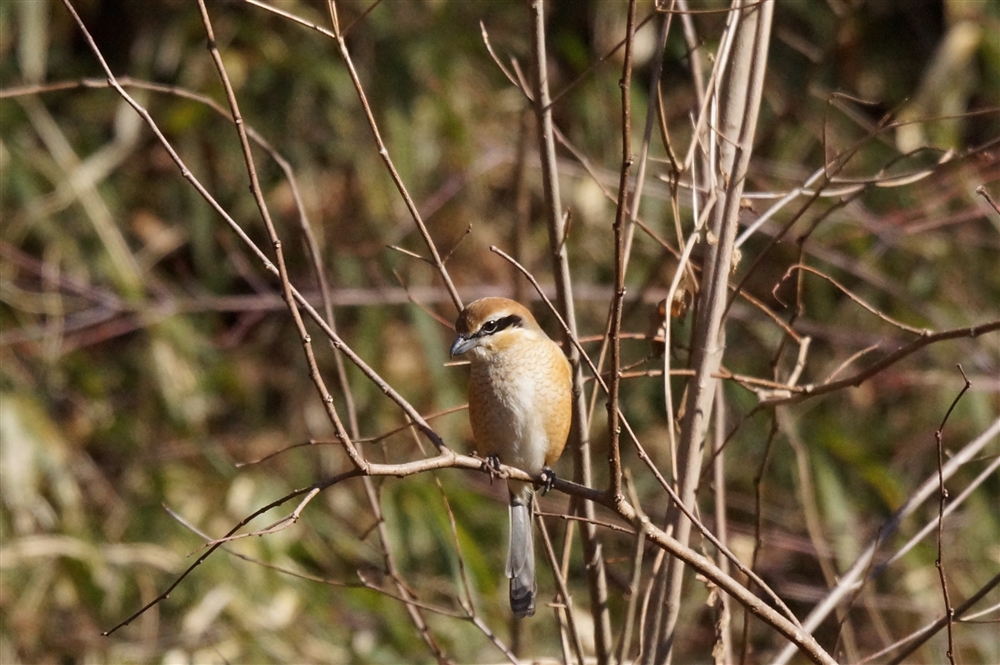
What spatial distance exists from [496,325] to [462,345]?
0.11m

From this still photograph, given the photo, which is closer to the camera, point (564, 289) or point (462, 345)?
point (564, 289)

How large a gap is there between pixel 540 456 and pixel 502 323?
1.21 ft

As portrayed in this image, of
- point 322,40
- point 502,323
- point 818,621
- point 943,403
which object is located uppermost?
point 322,40

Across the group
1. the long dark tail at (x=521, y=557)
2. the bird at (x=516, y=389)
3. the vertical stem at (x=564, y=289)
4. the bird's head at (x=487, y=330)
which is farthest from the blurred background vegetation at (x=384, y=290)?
the vertical stem at (x=564, y=289)

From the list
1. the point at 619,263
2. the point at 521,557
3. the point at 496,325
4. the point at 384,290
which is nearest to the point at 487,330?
the point at 496,325

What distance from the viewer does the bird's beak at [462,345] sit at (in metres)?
2.88

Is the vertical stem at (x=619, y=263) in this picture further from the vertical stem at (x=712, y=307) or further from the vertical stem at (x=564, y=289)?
the vertical stem at (x=712, y=307)

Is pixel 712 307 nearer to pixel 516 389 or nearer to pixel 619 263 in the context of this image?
pixel 619 263

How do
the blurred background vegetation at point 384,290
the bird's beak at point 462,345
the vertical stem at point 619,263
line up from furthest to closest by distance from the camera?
the blurred background vegetation at point 384,290 < the bird's beak at point 462,345 < the vertical stem at point 619,263

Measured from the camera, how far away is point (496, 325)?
293 centimetres

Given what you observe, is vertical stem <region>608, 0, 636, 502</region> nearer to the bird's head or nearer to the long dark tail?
the long dark tail

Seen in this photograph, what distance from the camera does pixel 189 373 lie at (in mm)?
5051

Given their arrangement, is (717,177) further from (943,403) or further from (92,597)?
(943,403)

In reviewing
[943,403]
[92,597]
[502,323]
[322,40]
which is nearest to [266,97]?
[322,40]
